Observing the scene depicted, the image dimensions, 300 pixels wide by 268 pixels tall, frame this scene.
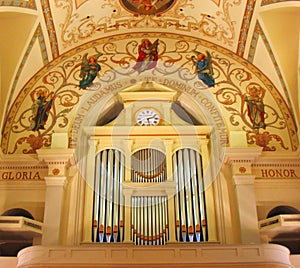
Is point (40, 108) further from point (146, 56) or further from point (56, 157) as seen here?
point (146, 56)

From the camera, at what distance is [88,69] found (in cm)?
1383

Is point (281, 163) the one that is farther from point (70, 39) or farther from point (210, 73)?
point (70, 39)

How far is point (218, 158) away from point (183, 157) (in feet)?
2.79

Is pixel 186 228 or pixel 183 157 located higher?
pixel 183 157

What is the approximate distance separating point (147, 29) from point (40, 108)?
3559mm

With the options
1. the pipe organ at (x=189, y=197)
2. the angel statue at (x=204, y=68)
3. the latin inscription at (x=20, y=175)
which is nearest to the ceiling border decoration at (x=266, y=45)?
the angel statue at (x=204, y=68)

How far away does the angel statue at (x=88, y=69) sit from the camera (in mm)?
13656

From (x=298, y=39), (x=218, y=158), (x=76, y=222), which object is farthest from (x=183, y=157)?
(x=298, y=39)

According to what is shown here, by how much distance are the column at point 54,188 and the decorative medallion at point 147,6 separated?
158 inches

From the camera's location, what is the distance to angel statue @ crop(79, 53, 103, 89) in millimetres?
13656

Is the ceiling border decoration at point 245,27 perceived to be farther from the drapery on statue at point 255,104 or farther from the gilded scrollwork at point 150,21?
the drapery on statue at point 255,104

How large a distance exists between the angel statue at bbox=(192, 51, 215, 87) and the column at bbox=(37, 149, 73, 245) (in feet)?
13.2

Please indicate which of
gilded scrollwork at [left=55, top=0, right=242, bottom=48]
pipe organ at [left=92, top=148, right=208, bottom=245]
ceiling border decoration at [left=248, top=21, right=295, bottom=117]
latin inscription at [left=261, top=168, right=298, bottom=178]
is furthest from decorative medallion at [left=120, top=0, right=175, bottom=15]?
latin inscription at [left=261, top=168, right=298, bottom=178]

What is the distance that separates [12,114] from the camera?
43.1ft
